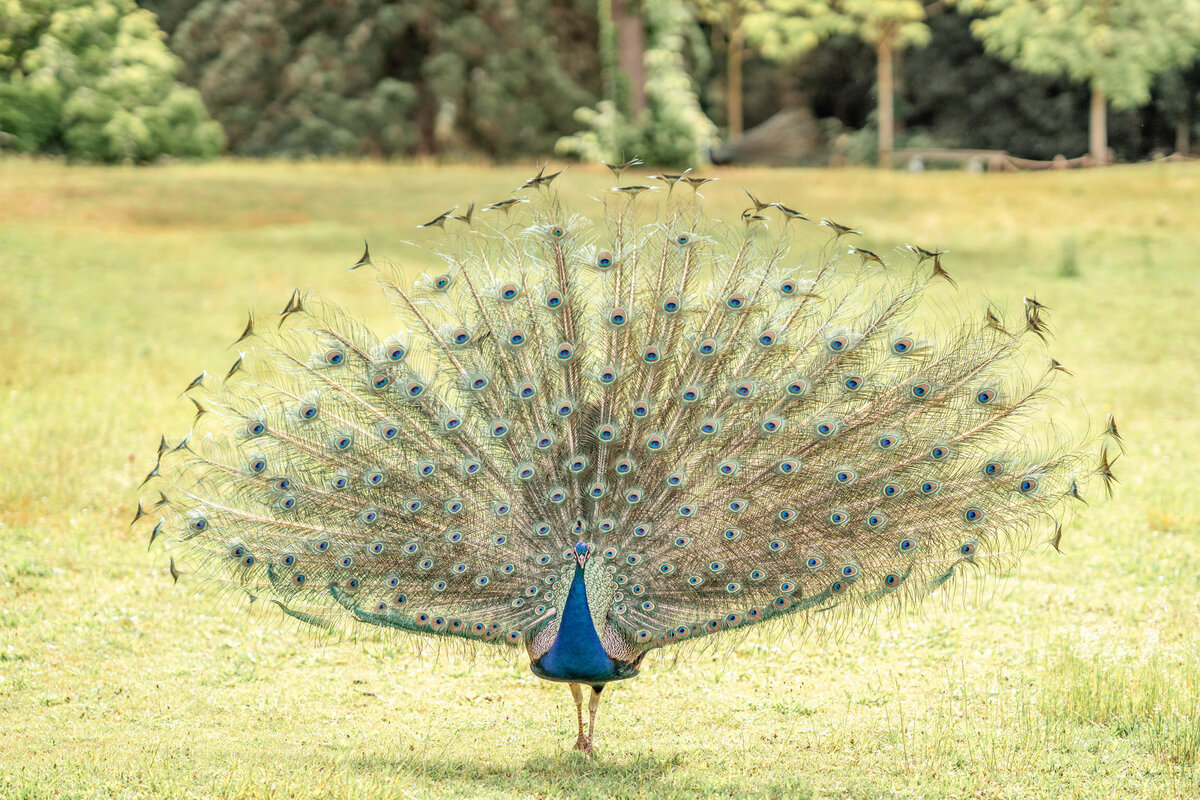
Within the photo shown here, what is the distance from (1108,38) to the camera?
31.6m

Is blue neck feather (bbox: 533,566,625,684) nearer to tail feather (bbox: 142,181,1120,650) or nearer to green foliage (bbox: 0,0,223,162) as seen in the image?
tail feather (bbox: 142,181,1120,650)

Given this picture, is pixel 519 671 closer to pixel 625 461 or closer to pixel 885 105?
pixel 625 461

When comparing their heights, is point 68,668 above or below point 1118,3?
below

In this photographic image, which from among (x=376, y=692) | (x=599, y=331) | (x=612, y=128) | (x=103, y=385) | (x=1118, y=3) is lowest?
(x=376, y=692)

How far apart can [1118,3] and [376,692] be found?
3014cm

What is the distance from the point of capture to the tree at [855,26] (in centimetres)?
3391

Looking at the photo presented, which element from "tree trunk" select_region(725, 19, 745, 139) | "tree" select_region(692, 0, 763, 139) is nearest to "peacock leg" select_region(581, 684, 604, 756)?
"tree" select_region(692, 0, 763, 139)

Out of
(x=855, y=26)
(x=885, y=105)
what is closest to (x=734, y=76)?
(x=855, y=26)

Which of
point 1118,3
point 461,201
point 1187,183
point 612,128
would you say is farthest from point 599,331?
point 1118,3

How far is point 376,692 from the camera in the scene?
27.8 ft

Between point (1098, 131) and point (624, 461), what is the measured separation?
102 ft

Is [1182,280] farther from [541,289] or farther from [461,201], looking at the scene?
[541,289]

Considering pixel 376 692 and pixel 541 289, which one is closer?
pixel 541 289

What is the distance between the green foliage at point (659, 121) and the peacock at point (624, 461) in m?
22.4
